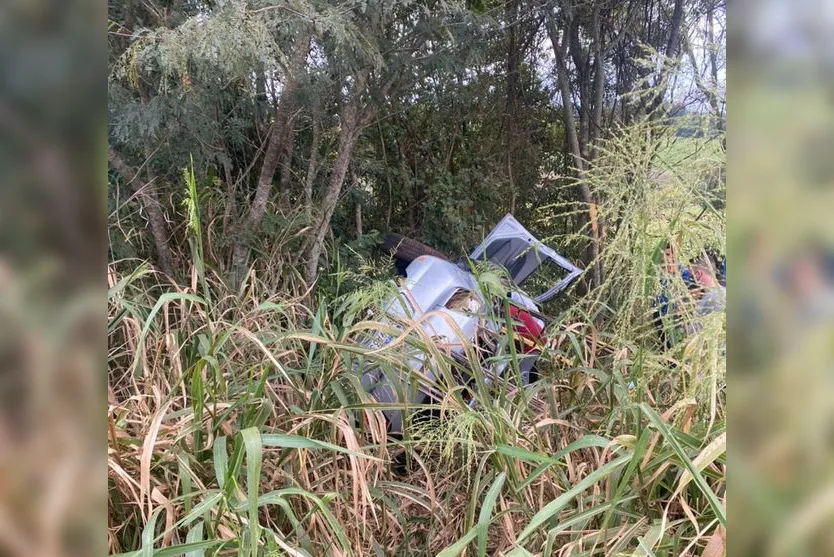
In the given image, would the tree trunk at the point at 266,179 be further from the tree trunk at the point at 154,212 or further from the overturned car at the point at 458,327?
the overturned car at the point at 458,327

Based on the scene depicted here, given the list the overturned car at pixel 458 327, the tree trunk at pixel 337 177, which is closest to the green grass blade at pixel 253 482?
the overturned car at pixel 458 327

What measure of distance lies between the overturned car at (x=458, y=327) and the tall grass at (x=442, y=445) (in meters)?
0.04

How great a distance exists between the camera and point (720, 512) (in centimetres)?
73

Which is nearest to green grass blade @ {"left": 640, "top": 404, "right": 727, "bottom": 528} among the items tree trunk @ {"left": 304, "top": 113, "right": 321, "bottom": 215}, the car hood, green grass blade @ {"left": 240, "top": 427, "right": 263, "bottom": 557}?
green grass blade @ {"left": 240, "top": 427, "right": 263, "bottom": 557}

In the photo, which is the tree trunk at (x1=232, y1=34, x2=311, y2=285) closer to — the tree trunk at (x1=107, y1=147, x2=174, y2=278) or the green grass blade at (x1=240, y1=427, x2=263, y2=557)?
the tree trunk at (x1=107, y1=147, x2=174, y2=278)

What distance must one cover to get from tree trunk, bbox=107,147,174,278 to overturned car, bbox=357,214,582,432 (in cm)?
103

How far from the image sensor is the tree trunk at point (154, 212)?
222 cm

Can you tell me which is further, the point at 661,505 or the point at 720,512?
the point at 661,505

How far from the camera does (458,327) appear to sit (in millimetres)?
1258

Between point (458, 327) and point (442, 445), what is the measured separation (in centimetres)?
26
